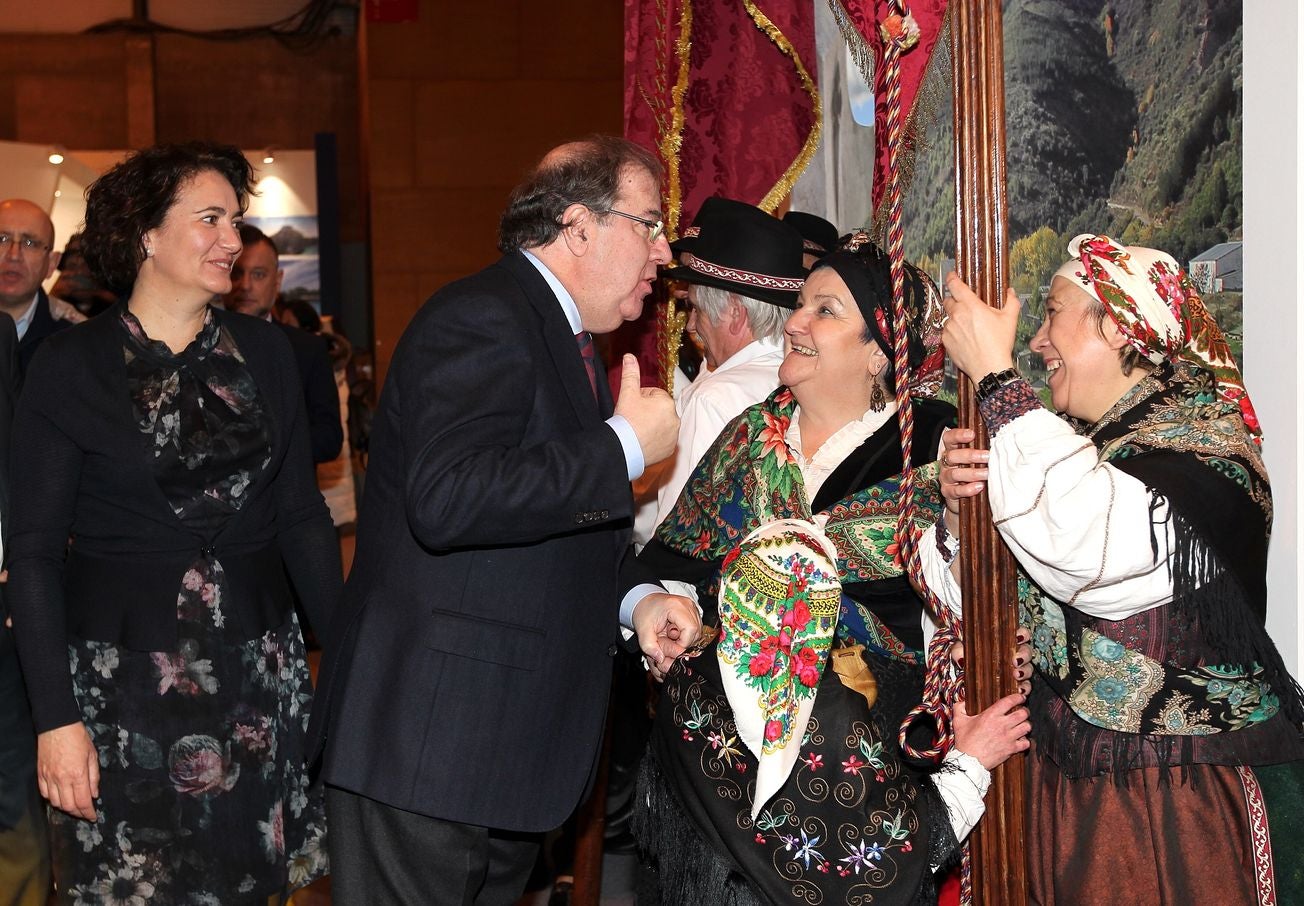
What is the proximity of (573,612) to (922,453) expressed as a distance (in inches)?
31.5

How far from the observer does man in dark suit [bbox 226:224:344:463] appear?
4672 mm

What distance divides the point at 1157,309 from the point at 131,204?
1.93m

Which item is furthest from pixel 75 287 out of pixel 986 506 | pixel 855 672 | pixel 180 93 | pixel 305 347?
pixel 180 93

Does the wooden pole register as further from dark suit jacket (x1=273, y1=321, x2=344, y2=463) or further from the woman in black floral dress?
dark suit jacket (x1=273, y1=321, x2=344, y2=463)

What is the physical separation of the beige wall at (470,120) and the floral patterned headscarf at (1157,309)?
8117mm

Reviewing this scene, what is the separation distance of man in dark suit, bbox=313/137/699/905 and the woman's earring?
61 cm

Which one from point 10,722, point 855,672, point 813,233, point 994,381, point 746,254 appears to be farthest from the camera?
point 813,233

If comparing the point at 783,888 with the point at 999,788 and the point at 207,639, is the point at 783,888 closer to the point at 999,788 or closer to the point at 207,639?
the point at 999,788

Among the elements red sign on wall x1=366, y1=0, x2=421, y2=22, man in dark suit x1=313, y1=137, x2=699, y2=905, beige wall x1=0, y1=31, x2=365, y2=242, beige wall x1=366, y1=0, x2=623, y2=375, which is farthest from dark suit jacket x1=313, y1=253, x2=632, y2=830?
beige wall x1=0, y1=31, x2=365, y2=242

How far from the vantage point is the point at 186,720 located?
2479 millimetres

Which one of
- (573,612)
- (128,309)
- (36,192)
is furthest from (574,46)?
(573,612)

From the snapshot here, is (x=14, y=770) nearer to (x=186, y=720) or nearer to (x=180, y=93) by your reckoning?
(x=186, y=720)

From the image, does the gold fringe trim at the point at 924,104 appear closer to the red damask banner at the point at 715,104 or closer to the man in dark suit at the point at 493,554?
the man in dark suit at the point at 493,554

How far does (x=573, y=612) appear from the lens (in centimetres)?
208
